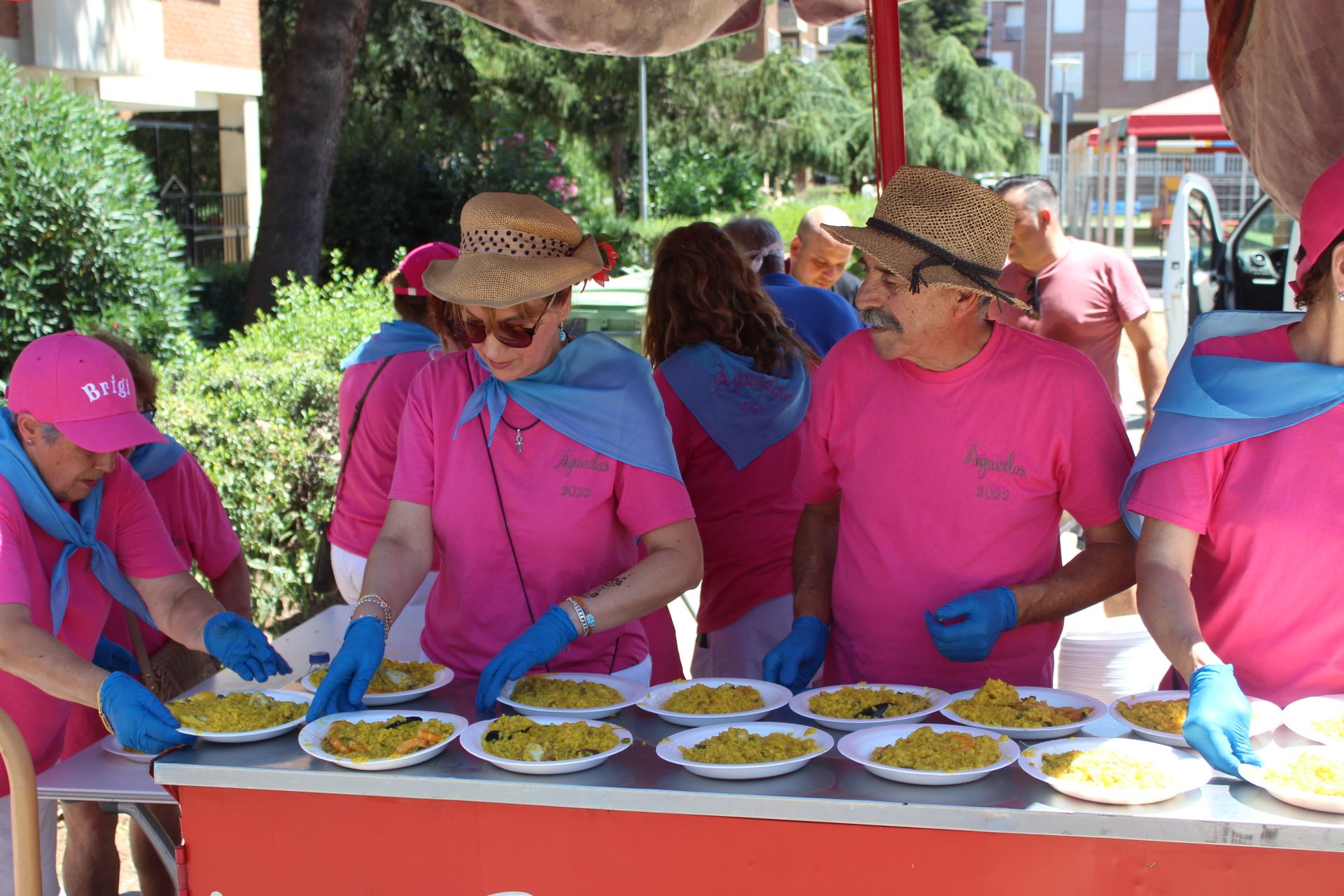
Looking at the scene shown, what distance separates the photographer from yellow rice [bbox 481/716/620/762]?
2119 millimetres

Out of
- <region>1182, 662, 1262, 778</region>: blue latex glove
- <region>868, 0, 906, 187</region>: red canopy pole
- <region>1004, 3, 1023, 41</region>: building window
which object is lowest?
<region>1182, 662, 1262, 778</region>: blue latex glove

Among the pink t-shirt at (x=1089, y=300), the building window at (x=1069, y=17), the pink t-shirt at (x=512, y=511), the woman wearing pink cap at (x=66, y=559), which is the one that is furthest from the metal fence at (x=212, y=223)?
the building window at (x=1069, y=17)

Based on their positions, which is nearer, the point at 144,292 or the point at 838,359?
the point at 838,359

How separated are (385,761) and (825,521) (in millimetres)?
1336

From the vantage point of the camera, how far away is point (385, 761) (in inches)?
82.8

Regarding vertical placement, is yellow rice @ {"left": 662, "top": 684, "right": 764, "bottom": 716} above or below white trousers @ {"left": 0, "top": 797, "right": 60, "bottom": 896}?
above

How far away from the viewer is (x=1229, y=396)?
2.28 m

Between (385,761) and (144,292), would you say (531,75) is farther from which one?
(385,761)

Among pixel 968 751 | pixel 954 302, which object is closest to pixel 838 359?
pixel 954 302

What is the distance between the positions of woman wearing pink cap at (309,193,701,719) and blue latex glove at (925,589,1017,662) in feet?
1.83

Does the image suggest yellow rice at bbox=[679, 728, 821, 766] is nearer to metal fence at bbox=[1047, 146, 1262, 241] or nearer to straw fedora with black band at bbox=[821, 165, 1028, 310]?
straw fedora with black band at bbox=[821, 165, 1028, 310]

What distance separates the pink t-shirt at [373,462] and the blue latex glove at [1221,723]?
238cm

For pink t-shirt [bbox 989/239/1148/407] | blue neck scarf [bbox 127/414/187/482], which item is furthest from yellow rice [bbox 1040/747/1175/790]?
pink t-shirt [bbox 989/239/1148/407]

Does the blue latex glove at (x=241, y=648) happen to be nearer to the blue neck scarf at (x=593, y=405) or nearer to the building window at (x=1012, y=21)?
the blue neck scarf at (x=593, y=405)
